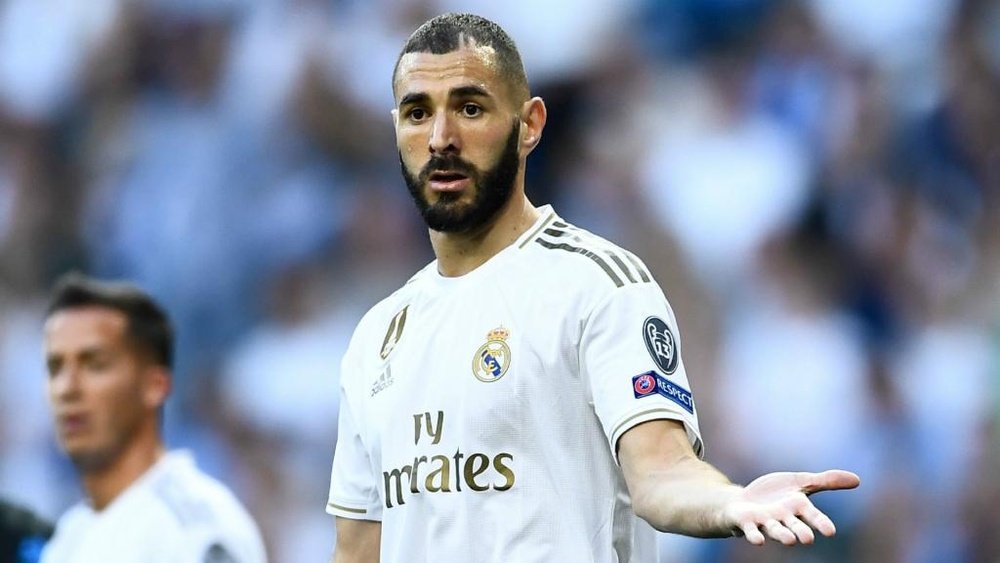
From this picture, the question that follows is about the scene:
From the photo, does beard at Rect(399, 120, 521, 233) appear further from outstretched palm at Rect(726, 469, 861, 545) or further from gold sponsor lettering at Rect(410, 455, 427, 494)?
outstretched palm at Rect(726, 469, 861, 545)

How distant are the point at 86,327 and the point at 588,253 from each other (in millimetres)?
3573

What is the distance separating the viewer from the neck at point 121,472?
20.9 feet

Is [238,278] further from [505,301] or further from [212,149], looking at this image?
[505,301]

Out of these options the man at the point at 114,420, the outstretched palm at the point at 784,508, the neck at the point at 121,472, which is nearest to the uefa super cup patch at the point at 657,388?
the outstretched palm at the point at 784,508

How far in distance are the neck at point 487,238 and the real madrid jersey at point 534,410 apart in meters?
0.08

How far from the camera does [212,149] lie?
30.7ft

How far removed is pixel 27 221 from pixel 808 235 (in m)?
4.86

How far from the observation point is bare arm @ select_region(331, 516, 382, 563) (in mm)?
3896

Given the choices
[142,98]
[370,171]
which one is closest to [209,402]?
[370,171]

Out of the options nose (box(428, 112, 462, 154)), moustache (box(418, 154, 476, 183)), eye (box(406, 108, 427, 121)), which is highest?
eye (box(406, 108, 427, 121))

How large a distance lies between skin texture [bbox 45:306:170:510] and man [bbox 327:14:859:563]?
2.74 m

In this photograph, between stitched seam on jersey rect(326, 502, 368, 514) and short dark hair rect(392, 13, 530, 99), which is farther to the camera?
stitched seam on jersey rect(326, 502, 368, 514)

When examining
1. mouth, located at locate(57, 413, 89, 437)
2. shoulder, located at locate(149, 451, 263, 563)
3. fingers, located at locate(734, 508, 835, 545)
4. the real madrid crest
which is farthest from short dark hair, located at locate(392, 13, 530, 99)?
mouth, located at locate(57, 413, 89, 437)

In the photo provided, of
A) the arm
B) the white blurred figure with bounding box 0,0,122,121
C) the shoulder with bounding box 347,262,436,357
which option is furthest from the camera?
the white blurred figure with bounding box 0,0,122,121
